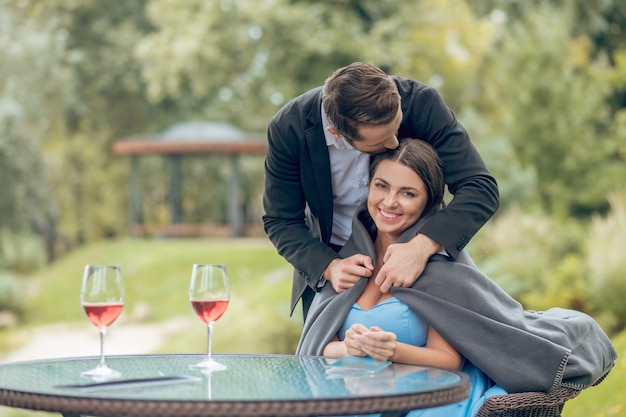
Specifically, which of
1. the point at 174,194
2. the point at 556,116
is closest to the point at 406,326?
the point at 556,116

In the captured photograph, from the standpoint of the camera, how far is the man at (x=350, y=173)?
10.3 ft

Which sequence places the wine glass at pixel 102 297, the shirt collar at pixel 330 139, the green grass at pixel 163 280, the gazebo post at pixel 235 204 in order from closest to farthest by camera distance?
the wine glass at pixel 102 297
the shirt collar at pixel 330 139
the green grass at pixel 163 280
the gazebo post at pixel 235 204

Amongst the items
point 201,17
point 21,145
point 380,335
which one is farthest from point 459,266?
point 21,145

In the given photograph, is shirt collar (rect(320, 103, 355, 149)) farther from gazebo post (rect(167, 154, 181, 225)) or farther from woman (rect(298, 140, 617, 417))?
gazebo post (rect(167, 154, 181, 225))

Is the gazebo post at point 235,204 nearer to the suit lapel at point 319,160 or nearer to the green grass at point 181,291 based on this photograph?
the green grass at point 181,291

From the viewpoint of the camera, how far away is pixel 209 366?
2836mm

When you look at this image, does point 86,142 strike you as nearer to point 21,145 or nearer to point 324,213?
point 21,145

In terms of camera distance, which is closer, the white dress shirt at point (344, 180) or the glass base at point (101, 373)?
the glass base at point (101, 373)

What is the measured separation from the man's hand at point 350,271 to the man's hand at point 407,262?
74mm

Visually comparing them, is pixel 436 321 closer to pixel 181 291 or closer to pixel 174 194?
pixel 181 291

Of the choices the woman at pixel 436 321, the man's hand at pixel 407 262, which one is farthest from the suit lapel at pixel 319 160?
the man's hand at pixel 407 262

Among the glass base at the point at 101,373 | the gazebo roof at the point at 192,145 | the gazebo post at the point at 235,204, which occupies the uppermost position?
the gazebo roof at the point at 192,145

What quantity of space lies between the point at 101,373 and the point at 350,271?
89 centimetres

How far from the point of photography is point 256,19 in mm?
15523
